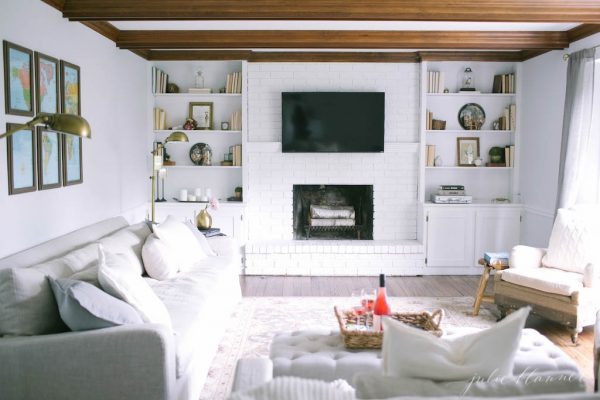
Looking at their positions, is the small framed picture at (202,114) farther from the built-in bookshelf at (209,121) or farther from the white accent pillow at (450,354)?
the white accent pillow at (450,354)

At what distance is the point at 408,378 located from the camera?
5.97ft

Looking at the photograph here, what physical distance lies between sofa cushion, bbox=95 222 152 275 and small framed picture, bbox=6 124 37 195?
0.63 metres

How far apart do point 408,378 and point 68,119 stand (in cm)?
203

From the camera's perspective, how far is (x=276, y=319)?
518cm

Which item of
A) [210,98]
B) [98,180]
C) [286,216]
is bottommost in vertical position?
[286,216]

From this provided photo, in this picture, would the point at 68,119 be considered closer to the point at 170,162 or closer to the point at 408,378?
the point at 408,378

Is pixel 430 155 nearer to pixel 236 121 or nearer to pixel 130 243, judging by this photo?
pixel 236 121

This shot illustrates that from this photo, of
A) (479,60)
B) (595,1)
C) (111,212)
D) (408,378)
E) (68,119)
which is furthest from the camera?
(479,60)

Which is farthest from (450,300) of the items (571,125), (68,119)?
(68,119)

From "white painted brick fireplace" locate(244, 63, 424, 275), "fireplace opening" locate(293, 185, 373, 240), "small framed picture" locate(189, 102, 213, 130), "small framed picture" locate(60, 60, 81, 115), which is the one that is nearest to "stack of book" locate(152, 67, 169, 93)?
"small framed picture" locate(189, 102, 213, 130)

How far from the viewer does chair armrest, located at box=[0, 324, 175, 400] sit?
2.74m

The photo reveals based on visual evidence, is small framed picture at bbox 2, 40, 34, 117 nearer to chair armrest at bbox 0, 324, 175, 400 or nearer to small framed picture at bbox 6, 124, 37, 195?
small framed picture at bbox 6, 124, 37, 195

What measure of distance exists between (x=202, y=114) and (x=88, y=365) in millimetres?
4858

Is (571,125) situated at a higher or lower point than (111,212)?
higher
